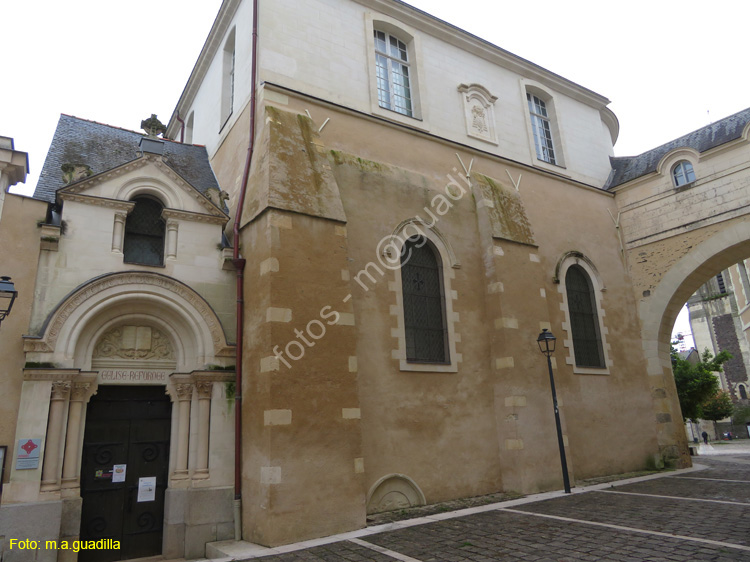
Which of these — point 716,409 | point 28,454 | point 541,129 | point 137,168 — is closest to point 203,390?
point 28,454

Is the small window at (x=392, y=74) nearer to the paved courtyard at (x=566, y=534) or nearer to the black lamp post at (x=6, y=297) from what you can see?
the black lamp post at (x=6, y=297)

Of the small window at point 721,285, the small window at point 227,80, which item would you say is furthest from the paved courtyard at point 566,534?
the small window at point 721,285

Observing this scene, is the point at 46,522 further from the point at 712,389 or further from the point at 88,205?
the point at 712,389

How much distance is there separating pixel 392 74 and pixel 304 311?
676 centimetres

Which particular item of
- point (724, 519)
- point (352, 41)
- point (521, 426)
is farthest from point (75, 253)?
point (724, 519)

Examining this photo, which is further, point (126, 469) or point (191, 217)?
point (191, 217)

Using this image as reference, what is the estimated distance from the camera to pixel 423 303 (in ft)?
33.4

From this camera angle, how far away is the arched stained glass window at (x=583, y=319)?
494 inches

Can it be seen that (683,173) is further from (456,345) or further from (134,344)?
(134,344)

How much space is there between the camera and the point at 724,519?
6.93m

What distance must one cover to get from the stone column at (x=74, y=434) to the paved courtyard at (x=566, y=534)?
252 centimetres

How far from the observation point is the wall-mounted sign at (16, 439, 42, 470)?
6.73m

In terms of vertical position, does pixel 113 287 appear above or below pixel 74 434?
above

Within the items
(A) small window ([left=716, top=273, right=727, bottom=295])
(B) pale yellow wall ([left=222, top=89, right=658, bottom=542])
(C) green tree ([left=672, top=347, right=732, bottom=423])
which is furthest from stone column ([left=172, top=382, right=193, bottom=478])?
(A) small window ([left=716, top=273, right=727, bottom=295])
